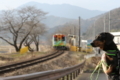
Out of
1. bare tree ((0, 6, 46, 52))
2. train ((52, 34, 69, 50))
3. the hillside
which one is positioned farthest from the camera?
bare tree ((0, 6, 46, 52))

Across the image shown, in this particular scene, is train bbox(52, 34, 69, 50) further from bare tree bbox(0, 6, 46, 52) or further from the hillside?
the hillside

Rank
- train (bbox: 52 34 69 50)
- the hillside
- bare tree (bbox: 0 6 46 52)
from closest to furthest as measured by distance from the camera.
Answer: the hillside < train (bbox: 52 34 69 50) < bare tree (bbox: 0 6 46 52)

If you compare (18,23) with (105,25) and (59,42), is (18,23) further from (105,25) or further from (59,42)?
(105,25)

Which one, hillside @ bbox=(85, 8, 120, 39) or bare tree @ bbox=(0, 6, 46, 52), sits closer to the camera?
hillside @ bbox=(85, 8, 120, 39)

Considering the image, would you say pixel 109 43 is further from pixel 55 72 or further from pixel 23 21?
pixel 23 21

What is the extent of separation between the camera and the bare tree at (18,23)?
49.1 metres

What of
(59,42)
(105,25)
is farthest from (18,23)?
(105,25)

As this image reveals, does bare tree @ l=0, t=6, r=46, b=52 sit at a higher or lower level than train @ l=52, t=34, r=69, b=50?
higher

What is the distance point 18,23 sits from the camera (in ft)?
166

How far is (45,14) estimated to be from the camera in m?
55.3

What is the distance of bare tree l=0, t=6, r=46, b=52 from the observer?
4912cm

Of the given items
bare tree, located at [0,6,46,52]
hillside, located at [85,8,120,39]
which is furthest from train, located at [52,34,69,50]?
hillside, located at [85,8,120,39]

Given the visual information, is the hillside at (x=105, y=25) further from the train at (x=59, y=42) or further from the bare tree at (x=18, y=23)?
the bare tree at (x=18, y=23)

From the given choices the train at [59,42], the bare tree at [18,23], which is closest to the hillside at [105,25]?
the train at [59,42]
